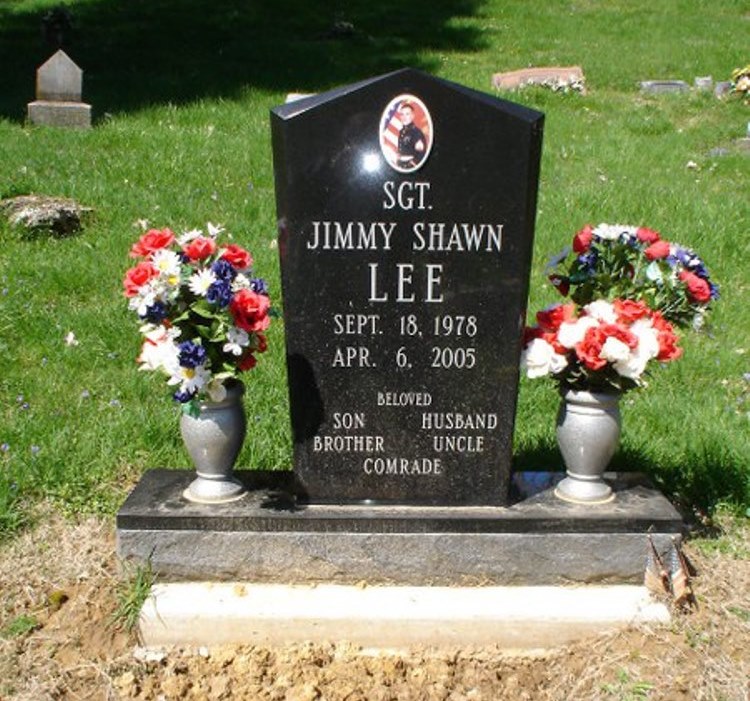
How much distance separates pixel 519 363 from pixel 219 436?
1.05m

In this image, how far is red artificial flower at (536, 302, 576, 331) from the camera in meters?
3.70

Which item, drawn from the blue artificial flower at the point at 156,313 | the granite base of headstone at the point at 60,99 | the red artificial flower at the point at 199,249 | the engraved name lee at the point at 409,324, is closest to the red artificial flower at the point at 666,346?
the engraved name lee at the point at 409,324

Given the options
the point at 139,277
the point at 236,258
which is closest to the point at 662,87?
the point at 236,258

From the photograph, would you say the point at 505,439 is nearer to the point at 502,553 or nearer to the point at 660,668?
the point at 502,553

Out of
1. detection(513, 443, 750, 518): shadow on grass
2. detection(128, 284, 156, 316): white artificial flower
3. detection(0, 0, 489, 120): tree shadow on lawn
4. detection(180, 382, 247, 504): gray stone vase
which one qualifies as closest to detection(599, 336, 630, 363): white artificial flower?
detection(513, 443, 750, 518): shadow on grass

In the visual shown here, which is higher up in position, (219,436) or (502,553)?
(219,436)

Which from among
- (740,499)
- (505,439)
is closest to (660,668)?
(505,439)

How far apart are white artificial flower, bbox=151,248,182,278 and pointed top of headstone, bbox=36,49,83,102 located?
7.58 m

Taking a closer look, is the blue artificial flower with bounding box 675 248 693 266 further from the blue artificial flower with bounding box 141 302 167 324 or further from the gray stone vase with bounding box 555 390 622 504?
the blue artificial flower with bounding box 141 302 167 324

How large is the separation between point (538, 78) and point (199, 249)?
9588 mm

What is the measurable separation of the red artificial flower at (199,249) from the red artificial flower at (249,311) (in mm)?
188

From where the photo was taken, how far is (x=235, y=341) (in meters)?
3.42

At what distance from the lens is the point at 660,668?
336 centimetres

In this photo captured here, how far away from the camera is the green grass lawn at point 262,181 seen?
4.53 m
